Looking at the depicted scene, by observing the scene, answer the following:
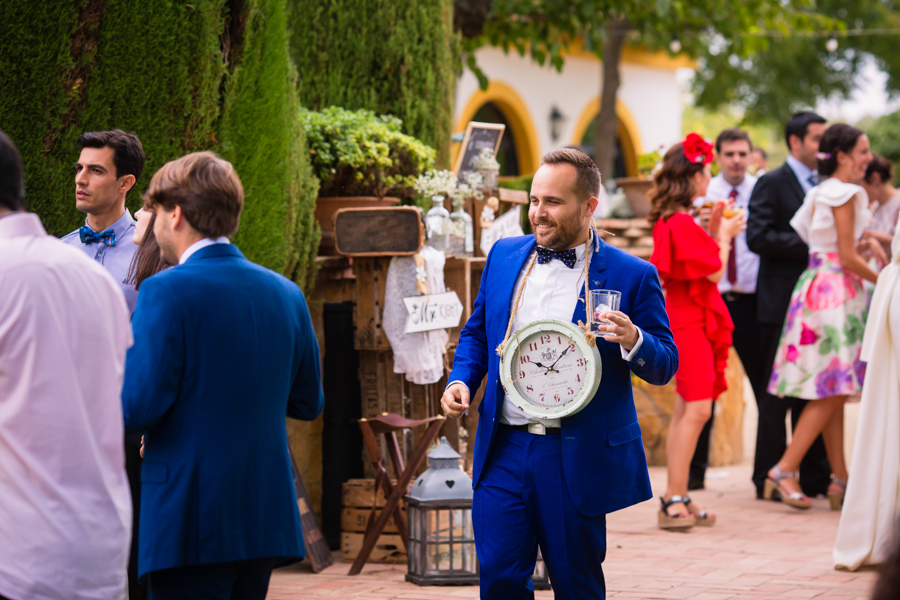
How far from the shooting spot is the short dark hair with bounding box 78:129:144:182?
12.9 feet

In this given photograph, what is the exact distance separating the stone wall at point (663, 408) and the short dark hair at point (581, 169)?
15.2ft

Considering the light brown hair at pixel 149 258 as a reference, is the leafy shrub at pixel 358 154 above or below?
above

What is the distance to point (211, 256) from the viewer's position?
2699 mm

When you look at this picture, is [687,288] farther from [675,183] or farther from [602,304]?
[602,304]

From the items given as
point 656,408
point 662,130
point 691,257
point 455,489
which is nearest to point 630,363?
point 455,489

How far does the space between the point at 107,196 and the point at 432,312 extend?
197cm

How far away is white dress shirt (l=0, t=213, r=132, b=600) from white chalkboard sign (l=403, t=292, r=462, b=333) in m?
3.00

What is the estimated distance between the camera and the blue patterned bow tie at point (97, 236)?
3.92 metres

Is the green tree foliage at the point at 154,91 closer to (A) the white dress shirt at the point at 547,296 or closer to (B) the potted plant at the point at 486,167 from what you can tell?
(B) the potted plant at the point at 486,167

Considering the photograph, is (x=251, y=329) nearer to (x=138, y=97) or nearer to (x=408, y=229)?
(x=138, y=97)

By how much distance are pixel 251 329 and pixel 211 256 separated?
209mm

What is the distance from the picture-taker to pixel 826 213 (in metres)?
6.32

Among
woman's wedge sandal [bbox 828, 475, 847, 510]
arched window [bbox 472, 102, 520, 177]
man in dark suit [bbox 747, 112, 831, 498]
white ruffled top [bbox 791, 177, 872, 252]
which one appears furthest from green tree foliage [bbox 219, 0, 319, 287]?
arched window [bbox 472, 102, 520, 177]

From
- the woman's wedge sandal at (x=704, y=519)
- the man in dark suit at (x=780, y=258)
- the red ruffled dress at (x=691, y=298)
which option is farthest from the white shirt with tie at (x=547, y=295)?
the man in dark suit at (x=780, y=258)
